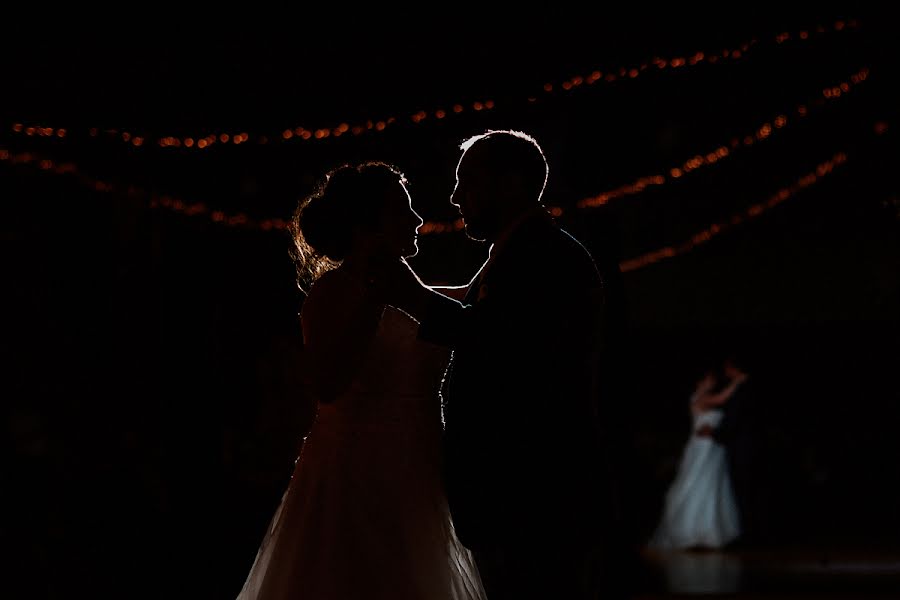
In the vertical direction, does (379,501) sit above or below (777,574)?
above

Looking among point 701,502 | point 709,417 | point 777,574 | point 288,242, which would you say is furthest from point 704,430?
point 288,242

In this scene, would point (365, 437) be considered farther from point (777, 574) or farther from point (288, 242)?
point (288, 242)

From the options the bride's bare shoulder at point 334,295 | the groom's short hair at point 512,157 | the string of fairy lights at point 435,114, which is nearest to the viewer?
the groom's short hair at point 512,157

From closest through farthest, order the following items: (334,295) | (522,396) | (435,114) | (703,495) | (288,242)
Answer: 1. (522,396)
2. (334,295)
3. (435,114)
4. (288,242)
5. (703,495)

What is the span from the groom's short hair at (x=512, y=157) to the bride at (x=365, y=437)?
0.48 metres

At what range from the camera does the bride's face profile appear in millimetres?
4074

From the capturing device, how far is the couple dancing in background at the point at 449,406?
11.7 feet

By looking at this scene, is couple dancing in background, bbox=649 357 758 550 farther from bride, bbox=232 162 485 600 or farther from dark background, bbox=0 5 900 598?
bride, bbox=232 162 485 600

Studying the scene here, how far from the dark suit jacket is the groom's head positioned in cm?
8

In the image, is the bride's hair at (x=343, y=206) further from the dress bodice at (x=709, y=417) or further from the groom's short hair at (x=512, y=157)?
the dress bodice at (x=709, y=417)

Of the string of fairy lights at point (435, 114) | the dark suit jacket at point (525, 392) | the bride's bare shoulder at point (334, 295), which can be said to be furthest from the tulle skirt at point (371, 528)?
the string of fairy lights at point (435, 114)

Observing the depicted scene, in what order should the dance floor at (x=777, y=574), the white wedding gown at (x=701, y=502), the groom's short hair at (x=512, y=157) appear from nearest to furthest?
1. the groom's short hair at (x=512, y=157)
2. the dance floor at (x=777, y=574)
3. the white wedding gown at (x=701, y=502)

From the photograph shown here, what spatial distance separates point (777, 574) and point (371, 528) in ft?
21.0

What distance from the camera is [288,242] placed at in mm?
12523
